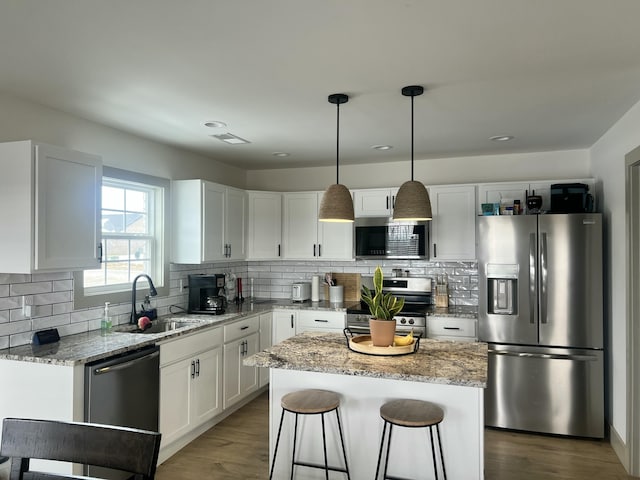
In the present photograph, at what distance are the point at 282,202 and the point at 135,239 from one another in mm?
1746

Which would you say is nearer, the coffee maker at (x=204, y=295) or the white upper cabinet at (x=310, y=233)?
the coffee maker at (x=204, y=295)

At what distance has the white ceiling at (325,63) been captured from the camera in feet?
5.91

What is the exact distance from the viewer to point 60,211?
2709 mm

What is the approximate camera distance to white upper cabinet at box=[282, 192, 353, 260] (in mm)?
4887

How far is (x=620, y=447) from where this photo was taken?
3.33 metres

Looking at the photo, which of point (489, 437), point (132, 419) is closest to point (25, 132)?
point (132, 419)

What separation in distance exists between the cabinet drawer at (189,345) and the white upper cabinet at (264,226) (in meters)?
1.32

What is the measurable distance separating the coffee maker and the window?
240mm

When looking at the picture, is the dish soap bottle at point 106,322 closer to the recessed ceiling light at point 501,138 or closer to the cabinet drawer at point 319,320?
the cabinet drawer at point 319,320

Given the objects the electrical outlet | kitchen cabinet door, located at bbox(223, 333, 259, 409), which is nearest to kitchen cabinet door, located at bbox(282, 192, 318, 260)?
kitchen cabinet door, located at bbox(223, 333, 259, 409)

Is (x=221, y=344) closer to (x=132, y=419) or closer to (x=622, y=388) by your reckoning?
(x=132, y=419)

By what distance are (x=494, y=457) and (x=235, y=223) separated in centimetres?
311

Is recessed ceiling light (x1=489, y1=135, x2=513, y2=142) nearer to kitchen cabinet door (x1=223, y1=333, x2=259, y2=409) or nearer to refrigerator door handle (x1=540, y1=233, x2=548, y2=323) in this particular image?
refrigerator door handle (x1=540, y1=233, x2=548, y2=323)

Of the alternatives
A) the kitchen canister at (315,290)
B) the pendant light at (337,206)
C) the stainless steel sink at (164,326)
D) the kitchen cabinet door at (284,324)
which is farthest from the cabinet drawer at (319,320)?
the pendant light at (337,206)
